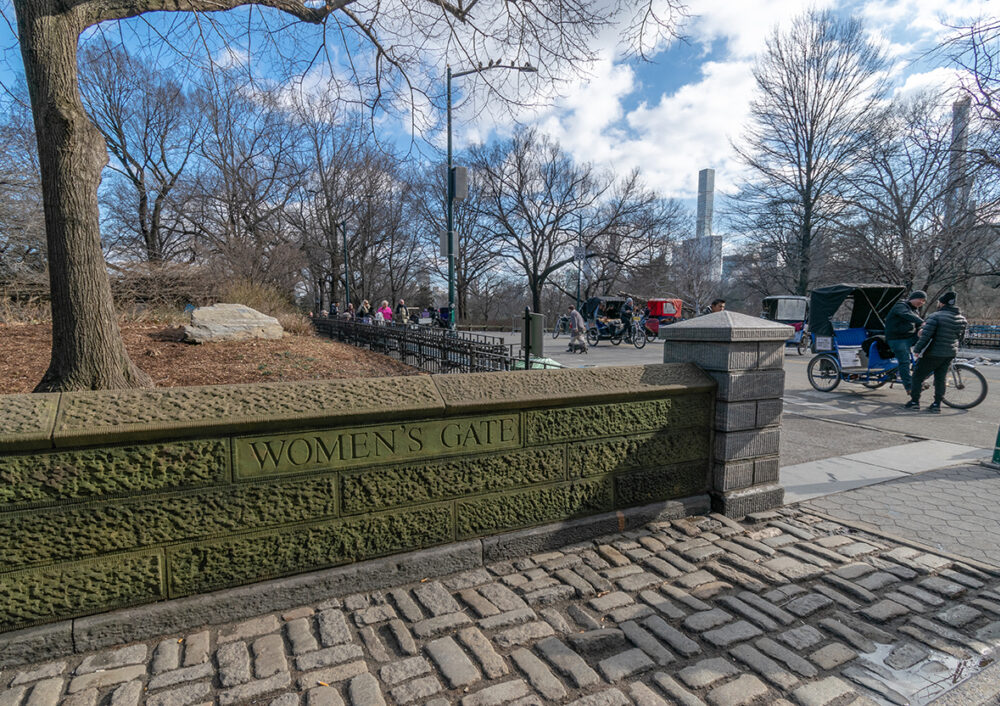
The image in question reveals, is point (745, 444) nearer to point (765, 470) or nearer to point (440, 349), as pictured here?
point (765, 470)

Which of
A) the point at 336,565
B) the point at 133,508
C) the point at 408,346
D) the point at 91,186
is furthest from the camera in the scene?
the point at 408,346

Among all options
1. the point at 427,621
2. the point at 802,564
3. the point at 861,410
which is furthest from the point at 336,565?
the point at 861,410

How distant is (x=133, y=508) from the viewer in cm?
235

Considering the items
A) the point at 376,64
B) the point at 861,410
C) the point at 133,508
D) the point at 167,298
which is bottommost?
the point at 861,410

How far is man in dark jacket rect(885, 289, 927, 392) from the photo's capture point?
8.59 meters

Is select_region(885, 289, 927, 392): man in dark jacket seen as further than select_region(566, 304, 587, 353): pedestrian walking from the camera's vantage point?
No

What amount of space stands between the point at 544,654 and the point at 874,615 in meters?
1.79

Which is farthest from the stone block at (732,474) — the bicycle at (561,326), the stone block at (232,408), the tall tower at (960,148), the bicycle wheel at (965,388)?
the bicycle at (561,326)

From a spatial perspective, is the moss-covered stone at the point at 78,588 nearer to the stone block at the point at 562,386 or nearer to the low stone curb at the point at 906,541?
the stone block at the point at 562,386

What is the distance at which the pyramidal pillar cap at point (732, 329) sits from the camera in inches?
149

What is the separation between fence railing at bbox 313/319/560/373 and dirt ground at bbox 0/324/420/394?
44 centimetres

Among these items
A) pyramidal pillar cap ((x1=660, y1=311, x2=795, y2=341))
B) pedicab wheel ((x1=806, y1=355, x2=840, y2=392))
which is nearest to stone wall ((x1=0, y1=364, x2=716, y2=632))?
pyramidal pillar cap ((x1=660, y1=311, x2=795, y2=341))

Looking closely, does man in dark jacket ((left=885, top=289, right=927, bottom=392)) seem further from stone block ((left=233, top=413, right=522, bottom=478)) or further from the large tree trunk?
the large tree trunk

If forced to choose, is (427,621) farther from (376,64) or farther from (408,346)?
(408,346)
